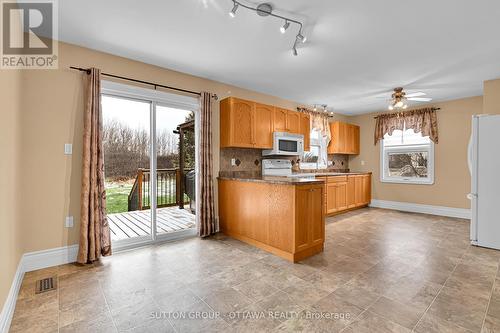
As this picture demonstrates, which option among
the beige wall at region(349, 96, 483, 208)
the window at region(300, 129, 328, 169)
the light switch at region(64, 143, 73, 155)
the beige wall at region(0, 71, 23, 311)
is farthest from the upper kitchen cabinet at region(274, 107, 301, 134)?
the beige wall at region(0, 71, 23, 311)

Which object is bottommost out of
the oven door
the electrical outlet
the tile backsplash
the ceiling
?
the electrical outlet

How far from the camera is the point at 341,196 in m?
5.38

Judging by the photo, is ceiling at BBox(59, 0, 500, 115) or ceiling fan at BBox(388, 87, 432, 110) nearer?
ceiling at BBox(59, 0, 500, 115)

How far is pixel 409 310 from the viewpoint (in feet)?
6.06

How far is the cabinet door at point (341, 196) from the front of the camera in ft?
17.4

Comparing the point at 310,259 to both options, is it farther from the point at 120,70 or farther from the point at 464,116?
the point at 464,116

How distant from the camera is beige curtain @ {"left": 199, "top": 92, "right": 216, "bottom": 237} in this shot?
12.1 ft

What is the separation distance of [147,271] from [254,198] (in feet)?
5.13

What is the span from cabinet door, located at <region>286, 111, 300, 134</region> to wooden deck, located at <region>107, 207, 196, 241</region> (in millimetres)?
2509

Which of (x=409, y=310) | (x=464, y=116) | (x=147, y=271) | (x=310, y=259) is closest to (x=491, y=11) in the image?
(x=409, y=310)

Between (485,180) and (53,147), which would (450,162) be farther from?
(53,147)

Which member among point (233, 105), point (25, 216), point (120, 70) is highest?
point (120, 70)

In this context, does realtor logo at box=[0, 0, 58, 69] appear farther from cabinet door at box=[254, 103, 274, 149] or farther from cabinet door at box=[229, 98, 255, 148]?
cabinet door at box=[254, 103, 274, 149]

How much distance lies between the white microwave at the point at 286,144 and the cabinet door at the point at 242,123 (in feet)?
1.76
